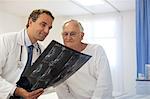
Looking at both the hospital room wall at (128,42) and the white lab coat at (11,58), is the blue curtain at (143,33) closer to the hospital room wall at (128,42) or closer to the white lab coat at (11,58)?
the white lab coat at (11,58)

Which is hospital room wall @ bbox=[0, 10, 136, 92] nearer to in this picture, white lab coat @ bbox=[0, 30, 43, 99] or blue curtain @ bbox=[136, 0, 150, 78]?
blue curtain @ bbox=[136, 0, 150, 78]

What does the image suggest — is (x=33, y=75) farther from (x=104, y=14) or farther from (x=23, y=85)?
(x=104, y=14)

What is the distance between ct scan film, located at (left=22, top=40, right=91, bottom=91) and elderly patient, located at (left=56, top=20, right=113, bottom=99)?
0.62 feet

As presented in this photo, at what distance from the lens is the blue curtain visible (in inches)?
129

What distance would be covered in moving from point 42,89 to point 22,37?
0.31 m

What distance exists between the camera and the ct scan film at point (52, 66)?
1157mm

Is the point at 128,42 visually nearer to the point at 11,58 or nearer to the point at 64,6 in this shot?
the point at 64,6

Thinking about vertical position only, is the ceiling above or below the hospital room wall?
above

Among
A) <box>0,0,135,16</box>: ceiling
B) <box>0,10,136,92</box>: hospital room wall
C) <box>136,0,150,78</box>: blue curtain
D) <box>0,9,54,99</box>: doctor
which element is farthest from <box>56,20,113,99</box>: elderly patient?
<box>0,10,136,92</box>: hospital room wall

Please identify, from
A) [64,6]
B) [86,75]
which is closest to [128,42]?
[64,6]

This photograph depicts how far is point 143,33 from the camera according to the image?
3301mm

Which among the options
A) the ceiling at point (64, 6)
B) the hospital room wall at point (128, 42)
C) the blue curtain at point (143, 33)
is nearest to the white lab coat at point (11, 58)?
the blue curtain at point (143, 33)

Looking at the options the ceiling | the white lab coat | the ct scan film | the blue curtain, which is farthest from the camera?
the ceiling

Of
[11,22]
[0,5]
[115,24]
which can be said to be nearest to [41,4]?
[0,5]
